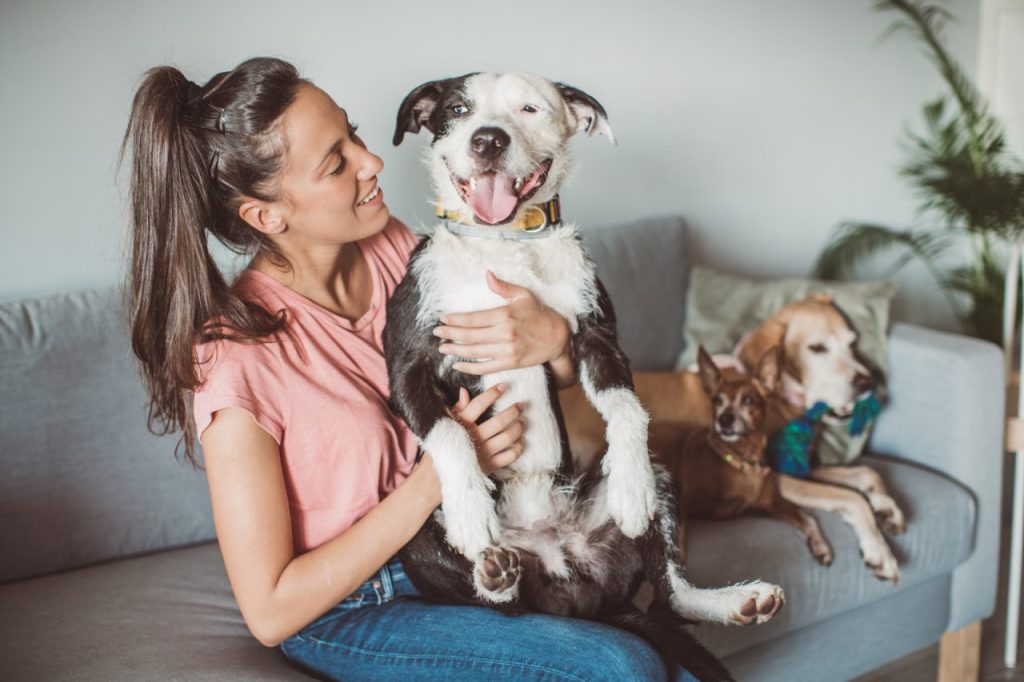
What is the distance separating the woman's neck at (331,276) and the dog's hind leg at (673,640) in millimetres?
764

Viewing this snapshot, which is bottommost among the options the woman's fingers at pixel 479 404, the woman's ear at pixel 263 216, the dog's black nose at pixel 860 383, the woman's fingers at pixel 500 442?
the dog's black nose at pixel 860 383

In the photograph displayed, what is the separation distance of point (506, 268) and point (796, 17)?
2.30 meters

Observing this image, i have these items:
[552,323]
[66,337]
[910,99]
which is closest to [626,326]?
[552,323]

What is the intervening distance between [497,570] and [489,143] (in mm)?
708

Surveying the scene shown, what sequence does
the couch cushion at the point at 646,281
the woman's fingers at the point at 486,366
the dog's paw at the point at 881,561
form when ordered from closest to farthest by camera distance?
the woman's fingers at the point at 486,366, the dog's paw at the point at 881,561, the couch cushion at the point at 646,281

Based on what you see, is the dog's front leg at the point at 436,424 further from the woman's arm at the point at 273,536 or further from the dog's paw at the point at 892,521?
the dog's paw at the point at 892,521

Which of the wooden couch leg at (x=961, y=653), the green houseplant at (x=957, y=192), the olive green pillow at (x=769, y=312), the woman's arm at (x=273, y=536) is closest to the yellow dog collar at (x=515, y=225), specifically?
the woman's arm at (x=273, y=536)

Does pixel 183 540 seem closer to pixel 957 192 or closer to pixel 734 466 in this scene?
pixel 734 466

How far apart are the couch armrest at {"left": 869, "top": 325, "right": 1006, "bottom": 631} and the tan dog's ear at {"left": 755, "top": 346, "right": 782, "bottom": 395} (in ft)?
1.57

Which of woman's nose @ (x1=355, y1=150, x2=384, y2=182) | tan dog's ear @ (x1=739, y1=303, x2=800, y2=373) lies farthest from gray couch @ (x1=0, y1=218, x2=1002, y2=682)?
woman's nose @ (x1=355, y1=150, x2=384, y2=182)

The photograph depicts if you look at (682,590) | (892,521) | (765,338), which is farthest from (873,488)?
(682,590)

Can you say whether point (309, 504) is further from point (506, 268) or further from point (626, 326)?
point (626, 326)

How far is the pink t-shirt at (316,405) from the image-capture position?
1.42 m

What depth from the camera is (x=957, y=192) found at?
3.01 metres
